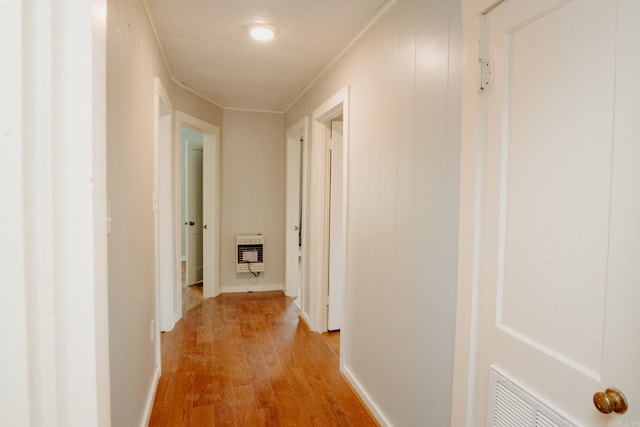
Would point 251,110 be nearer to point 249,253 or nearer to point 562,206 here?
point 249,253

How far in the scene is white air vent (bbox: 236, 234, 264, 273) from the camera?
488 centimetres

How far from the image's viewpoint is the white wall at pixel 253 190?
191 inches

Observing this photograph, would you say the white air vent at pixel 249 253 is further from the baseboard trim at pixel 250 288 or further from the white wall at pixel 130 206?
the white wall at pixel 130 206

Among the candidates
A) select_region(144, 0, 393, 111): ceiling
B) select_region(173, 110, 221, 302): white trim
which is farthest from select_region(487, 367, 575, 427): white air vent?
select_region(173, 110, 221, 302): white trim

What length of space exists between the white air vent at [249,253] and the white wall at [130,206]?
2293mm

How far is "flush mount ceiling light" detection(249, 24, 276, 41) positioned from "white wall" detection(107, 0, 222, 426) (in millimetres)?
642

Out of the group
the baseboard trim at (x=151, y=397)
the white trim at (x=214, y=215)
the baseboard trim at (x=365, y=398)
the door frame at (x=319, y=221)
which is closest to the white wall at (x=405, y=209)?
the baseboard trim at (x=365, y=398)

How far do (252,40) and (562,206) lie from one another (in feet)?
7.63

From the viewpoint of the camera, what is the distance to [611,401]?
0.88 meters

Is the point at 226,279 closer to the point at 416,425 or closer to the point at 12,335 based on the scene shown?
the point at 416,425

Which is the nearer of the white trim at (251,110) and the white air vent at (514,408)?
the white air vent at (514,408)

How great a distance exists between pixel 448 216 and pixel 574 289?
0.61 meters

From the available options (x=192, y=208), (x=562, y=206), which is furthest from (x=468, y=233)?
(x=192, y=208)

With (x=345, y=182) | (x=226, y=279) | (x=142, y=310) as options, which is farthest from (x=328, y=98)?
(x=226, y=279)
